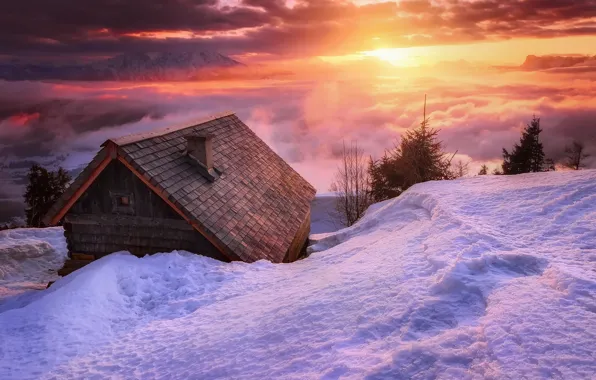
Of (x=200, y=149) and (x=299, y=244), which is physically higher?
(x=200, y=149)

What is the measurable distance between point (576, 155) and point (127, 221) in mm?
52513

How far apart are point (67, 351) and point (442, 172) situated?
2135 centimetres

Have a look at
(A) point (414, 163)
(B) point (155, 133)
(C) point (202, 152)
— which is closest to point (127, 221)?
(B) point (155, 133)

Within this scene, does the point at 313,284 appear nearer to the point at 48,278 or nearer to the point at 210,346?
the point at 210,346

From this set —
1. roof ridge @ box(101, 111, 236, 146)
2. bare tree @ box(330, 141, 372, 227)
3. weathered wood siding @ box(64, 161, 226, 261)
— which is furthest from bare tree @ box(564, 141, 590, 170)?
weathered wood siding @ box(64, 161, 226, 261)

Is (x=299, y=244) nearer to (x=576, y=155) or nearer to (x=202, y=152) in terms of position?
(x=202, y=152)

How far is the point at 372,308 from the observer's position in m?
5.41

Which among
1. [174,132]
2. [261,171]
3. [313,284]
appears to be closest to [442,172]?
[261,171]

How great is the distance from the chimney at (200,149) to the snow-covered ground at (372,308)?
3.72 m

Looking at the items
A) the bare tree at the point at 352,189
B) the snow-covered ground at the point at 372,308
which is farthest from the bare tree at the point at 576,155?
the snow-covered ground at the point at 372,308

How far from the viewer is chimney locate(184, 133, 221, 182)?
12.7 m

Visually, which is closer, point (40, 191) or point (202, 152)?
point (202, 152)

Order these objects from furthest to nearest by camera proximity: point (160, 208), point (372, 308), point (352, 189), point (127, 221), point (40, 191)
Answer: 1. point (40, 191)
2. point (352, 189)
3. point (127, 221)
4. point (160, 208)
5. point (372, 308)

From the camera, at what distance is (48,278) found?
59.2 ft
